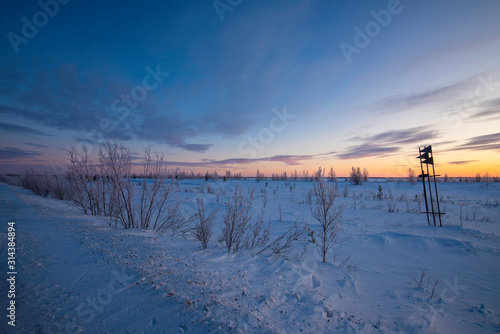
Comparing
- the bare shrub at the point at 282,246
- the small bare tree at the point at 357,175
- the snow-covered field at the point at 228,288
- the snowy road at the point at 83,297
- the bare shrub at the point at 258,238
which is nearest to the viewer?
the snowy road at the point at 83,297

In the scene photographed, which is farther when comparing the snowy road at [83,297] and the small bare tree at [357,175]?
the small bare tree at [357,175]

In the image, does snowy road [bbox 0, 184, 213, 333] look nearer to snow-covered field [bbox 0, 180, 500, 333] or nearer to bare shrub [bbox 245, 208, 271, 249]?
snow-covered field [bbox 0, 180, 500, 333]

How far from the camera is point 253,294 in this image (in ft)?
8.04

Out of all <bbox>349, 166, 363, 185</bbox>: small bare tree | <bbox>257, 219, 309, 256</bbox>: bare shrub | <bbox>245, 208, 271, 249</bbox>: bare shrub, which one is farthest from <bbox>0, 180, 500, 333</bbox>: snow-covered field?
<bbox>349, 166, 363, 185</bbox>: small bare tree

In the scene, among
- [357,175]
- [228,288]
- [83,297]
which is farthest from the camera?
[357,175]

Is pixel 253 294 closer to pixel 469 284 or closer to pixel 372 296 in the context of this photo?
pixel 372 296

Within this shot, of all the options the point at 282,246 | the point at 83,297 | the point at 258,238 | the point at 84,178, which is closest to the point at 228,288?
the point at 83,297

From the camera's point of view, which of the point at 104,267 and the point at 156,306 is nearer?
the point at 156,306

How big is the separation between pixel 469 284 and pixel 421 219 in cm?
667

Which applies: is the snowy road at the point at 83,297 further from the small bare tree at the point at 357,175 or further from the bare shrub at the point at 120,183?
the small bare tree at the point at 357,175

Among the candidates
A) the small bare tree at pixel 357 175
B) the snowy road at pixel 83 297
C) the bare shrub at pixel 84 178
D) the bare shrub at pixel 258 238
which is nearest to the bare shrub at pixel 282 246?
the bare shrub at pixel 258 238

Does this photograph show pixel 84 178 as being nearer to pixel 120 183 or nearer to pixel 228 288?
pixel 120 183

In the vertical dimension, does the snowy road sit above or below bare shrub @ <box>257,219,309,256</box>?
Result: above

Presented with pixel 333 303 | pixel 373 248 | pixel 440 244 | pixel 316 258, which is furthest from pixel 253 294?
pixel 440 244
